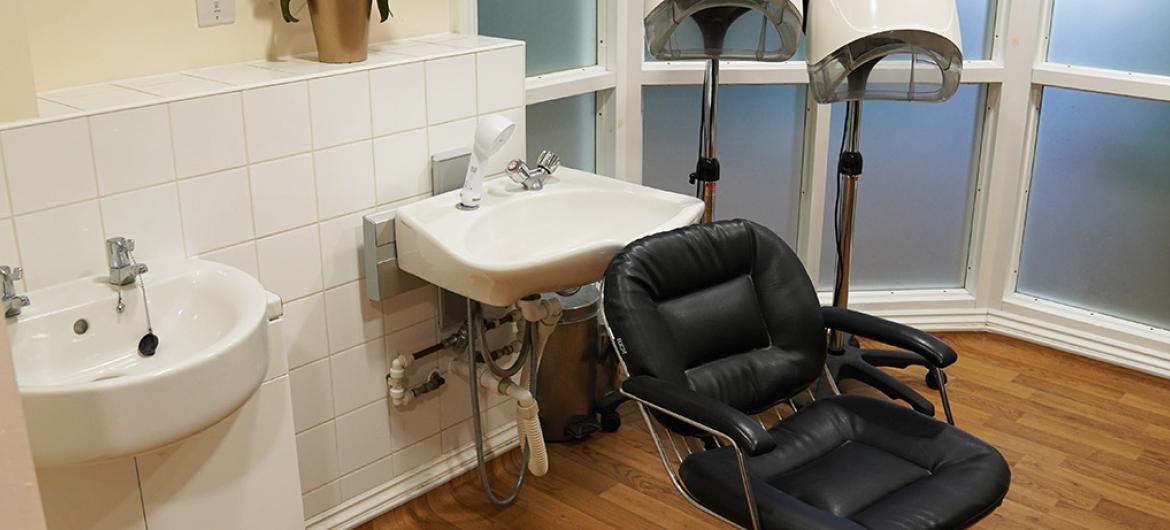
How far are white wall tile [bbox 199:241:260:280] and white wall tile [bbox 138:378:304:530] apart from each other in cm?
28

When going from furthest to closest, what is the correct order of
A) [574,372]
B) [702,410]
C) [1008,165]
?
[1008,165] < [574,372] < [702,410]

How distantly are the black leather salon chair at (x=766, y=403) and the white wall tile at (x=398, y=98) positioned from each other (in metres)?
0.63

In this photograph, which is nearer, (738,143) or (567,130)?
(567,130)

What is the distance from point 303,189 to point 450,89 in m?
0.45

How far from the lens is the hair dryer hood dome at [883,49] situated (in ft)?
9.36

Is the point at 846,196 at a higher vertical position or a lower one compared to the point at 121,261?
lower

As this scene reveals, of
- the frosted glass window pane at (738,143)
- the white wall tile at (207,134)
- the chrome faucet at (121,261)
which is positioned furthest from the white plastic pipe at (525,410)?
the frosted glass window pane at (738,143)

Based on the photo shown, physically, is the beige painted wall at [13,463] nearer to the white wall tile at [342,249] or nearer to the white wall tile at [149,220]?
the white wall tile at [149,220]

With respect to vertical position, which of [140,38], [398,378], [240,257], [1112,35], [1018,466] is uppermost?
[140,38]

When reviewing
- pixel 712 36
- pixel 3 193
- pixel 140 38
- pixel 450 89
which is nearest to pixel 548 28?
pixel 712 36

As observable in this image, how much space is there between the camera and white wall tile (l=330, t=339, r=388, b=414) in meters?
2.71

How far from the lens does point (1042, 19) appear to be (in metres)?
3.62

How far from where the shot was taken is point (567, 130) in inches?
136

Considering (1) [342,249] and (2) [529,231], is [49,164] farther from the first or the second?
(2) [529,231]
